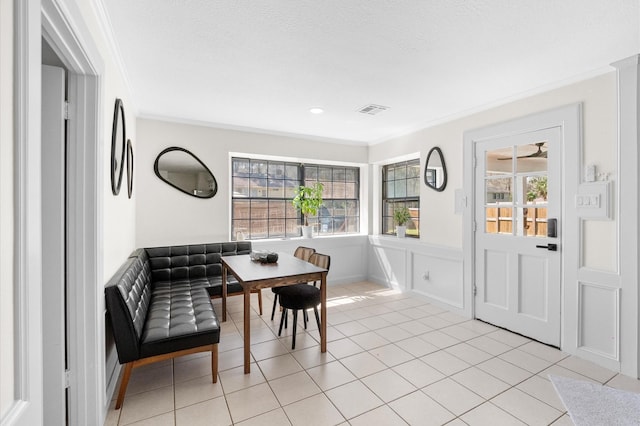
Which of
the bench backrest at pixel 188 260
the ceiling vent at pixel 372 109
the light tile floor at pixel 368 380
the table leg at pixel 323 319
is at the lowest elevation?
the light tile floor at pixel 368 380

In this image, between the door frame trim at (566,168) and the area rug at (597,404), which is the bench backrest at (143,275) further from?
the door frame trim at (566,168)

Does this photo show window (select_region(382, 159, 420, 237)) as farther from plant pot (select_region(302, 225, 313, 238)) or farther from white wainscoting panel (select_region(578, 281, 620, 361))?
white wainscoting panel (select_region(578, 281, 620, 361))

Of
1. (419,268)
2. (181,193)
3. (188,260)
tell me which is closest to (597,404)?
(419,268)

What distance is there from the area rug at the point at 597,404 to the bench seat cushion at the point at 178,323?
2394 millimetres

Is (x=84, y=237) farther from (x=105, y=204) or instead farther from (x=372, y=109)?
(x=372, y=109)

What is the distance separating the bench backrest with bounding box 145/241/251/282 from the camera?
140 inches

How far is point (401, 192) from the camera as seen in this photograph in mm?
4984

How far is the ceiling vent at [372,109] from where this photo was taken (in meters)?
3.48

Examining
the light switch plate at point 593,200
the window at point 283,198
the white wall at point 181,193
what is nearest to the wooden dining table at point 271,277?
the white wall at point 181,193

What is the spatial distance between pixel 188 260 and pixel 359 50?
2.99 meters

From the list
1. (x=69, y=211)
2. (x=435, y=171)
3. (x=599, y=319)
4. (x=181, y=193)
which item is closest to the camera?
(x=69, y=211)
